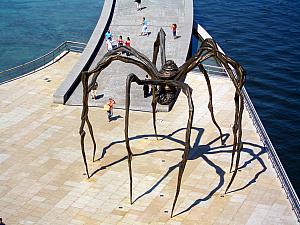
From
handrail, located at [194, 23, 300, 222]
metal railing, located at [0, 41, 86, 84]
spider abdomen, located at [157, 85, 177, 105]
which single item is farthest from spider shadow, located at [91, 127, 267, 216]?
metal railing, located at [0, 41, 86, 84]

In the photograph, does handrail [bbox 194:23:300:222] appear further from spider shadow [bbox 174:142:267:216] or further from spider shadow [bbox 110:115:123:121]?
spider shadow [bbox 110:115:123:121]

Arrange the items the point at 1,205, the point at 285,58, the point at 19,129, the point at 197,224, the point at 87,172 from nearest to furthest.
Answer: the point at 197,224
the point at 1,205
the point at 87,172
the point at 19,129
the point at 285,58

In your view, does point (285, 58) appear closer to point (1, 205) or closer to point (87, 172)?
point (87, 172)

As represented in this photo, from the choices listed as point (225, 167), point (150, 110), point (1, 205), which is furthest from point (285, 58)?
point (1, 205)

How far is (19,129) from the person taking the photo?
28.7m

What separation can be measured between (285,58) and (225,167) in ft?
72.1

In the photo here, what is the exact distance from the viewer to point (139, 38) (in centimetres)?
3797

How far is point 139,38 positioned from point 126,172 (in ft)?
50.1

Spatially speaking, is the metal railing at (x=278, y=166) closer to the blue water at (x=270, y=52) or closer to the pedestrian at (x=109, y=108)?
the blue water at (x=270, y=52)

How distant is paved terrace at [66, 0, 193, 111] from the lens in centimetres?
3167

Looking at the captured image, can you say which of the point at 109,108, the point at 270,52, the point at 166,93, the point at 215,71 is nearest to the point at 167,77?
the point at 166,93

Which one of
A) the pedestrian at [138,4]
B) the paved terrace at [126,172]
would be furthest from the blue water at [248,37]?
the pedestrian at [138,4]

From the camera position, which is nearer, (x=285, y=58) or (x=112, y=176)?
(x=112, y=176)

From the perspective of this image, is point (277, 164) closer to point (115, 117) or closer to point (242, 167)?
point (242, 167)
